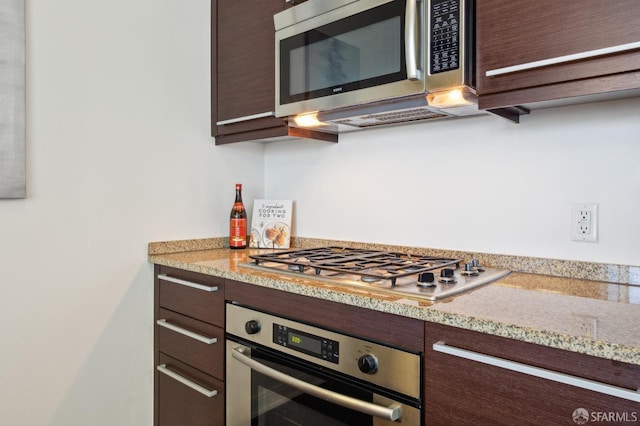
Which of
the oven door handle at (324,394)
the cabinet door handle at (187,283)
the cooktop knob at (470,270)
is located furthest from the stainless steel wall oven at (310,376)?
the cooktop knob at (470,270)

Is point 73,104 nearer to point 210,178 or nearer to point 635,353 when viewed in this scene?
point 210,178

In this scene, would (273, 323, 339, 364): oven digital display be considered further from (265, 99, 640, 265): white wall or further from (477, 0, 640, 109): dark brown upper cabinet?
(477, 0, 640, 109): dark brown upper cabinet

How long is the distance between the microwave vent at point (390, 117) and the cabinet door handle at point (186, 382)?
1.11m

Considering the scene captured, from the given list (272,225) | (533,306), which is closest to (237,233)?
(272,225)

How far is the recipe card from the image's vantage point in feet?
6.88

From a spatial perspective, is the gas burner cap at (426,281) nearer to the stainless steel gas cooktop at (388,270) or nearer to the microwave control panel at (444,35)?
the stainless steel gas cooktop at (388,270)

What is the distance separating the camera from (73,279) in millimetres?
1663

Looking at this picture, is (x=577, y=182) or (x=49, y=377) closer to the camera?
(x=577, y=182)

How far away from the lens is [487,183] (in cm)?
154

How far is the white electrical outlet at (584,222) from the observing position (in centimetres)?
132

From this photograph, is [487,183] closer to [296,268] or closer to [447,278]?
[447,278]

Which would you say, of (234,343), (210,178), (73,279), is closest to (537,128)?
(234,343)

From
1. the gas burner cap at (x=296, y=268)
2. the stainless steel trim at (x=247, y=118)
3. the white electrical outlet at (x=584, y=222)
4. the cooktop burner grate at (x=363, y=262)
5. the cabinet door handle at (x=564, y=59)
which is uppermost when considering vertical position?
the stainless steel trim at (x=247, y=118)

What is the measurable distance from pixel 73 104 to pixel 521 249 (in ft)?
5.62
